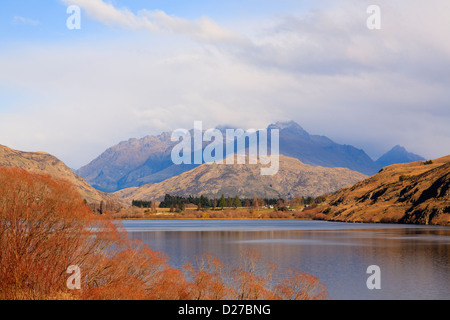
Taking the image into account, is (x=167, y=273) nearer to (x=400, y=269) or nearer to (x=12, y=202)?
(x=12, y=202)

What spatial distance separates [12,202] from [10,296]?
886 cm

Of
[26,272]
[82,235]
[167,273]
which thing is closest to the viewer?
[26,272]

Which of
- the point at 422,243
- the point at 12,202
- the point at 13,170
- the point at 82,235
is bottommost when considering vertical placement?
the point at 422,243

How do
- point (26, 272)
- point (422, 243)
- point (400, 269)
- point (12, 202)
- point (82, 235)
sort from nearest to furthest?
point (26, 272), point (12, 202), point (82, 235), point (400, 269), point (422, 243)

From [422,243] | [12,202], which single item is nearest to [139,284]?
[12,202]

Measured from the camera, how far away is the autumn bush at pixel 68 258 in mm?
38125

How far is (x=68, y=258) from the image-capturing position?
41.7 meters

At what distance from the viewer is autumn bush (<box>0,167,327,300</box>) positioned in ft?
125

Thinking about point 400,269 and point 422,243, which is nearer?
point 400,269

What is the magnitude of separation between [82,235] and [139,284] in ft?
24.4

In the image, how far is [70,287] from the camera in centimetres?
3928
